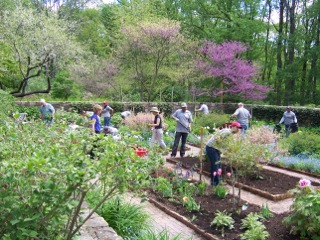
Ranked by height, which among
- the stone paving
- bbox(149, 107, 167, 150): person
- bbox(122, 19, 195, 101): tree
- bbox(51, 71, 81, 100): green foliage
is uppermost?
bbox(122, 19, 195, 101): tree

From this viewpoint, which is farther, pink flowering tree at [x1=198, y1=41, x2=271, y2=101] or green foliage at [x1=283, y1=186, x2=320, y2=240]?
pink flowering tree at [x1=198, y1=41, x2=271, y2=101]

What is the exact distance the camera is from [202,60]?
933 inches

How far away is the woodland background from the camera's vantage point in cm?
1745

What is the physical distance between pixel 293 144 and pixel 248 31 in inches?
629

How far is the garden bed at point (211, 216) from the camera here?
5.01m

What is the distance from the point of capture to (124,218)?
4.92m

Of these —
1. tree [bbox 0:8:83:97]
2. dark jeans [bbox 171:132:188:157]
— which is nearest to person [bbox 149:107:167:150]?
dark jeans [bbox 171:132:188:157]

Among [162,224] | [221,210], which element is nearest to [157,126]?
[221,210]

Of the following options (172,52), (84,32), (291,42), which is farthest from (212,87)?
(84,32)

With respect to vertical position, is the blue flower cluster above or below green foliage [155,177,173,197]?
below

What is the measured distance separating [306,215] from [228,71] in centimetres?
1912

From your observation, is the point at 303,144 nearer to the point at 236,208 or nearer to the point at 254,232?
the point at 236,208

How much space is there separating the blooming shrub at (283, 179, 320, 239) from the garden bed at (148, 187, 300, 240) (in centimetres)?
24

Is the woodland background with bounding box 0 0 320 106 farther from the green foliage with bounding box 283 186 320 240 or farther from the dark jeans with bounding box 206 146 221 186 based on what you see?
the green foliage with bounding box 283 186 320 240
